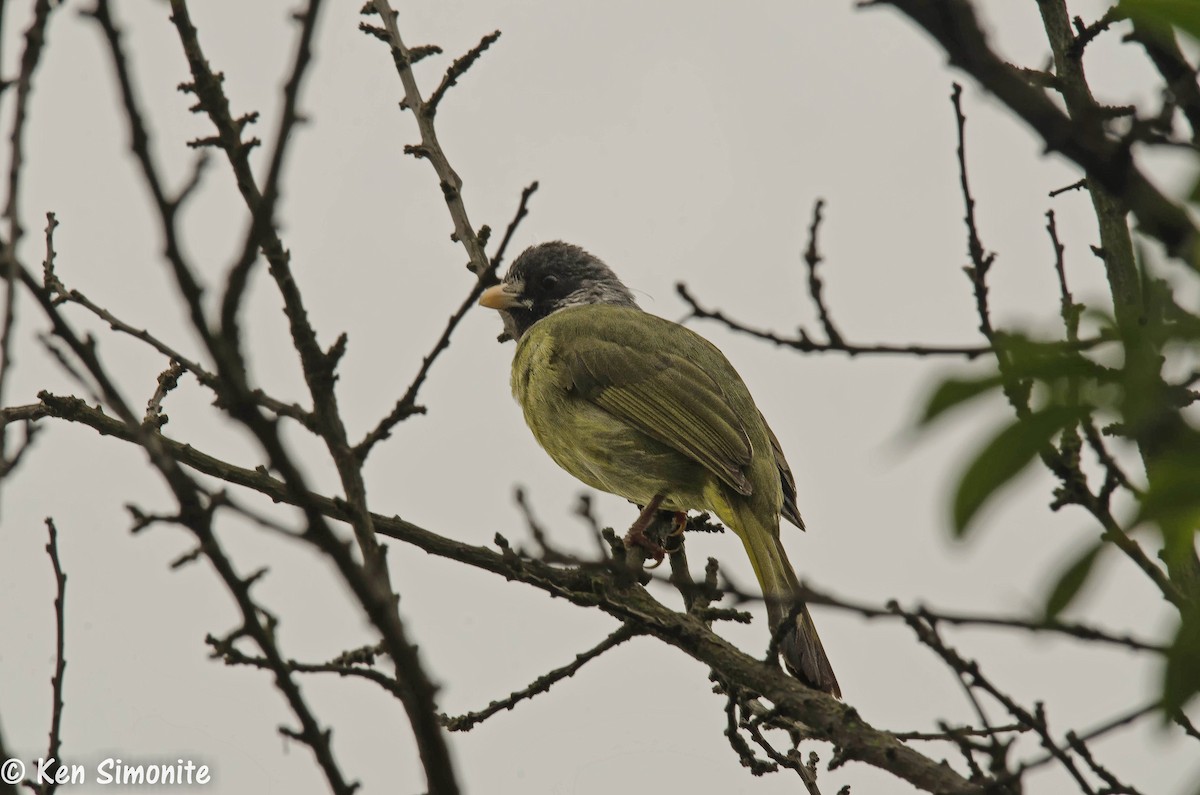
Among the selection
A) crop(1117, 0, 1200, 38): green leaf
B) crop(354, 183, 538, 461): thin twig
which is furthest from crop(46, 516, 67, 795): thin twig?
crop(1117, 0, 1200, 38): green leaf

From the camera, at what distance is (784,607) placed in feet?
15.7

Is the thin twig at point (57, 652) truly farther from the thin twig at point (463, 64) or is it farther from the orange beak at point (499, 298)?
the orange beak at point (499, 298)

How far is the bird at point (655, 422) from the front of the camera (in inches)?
223

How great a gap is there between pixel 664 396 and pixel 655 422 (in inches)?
9.2

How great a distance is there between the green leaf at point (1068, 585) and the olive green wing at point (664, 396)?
4291 millimetres

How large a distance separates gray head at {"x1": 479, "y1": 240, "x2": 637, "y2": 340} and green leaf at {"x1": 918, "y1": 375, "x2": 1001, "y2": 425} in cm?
643

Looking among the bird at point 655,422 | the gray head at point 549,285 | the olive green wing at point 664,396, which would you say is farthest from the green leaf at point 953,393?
the gray head at point 549,285

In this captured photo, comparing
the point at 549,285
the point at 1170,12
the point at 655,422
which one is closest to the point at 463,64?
the point at 655,422

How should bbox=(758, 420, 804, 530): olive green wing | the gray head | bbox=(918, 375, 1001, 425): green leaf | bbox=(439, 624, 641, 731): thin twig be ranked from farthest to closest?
1. the gray head
2. bbox=(758, 420, 804, 530): olive green wing
3. bbox=(439, 624, 641, 731): thin twig
4. bbox=(918, 375, 1001, 425): green leaf

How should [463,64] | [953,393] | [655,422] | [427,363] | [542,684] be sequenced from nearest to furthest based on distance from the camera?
1. [953,393]
2. [427,363]
3. [542,684]
4. [463,64]
5. [655,422]

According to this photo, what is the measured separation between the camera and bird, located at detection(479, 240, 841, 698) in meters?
5.66

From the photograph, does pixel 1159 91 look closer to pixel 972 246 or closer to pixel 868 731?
pixel 972 246

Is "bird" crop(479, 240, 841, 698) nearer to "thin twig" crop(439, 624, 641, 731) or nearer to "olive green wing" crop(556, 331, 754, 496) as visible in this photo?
"olive green wing" crop(556, 331, 754, 496)

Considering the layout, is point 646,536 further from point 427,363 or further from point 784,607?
point 427,363
